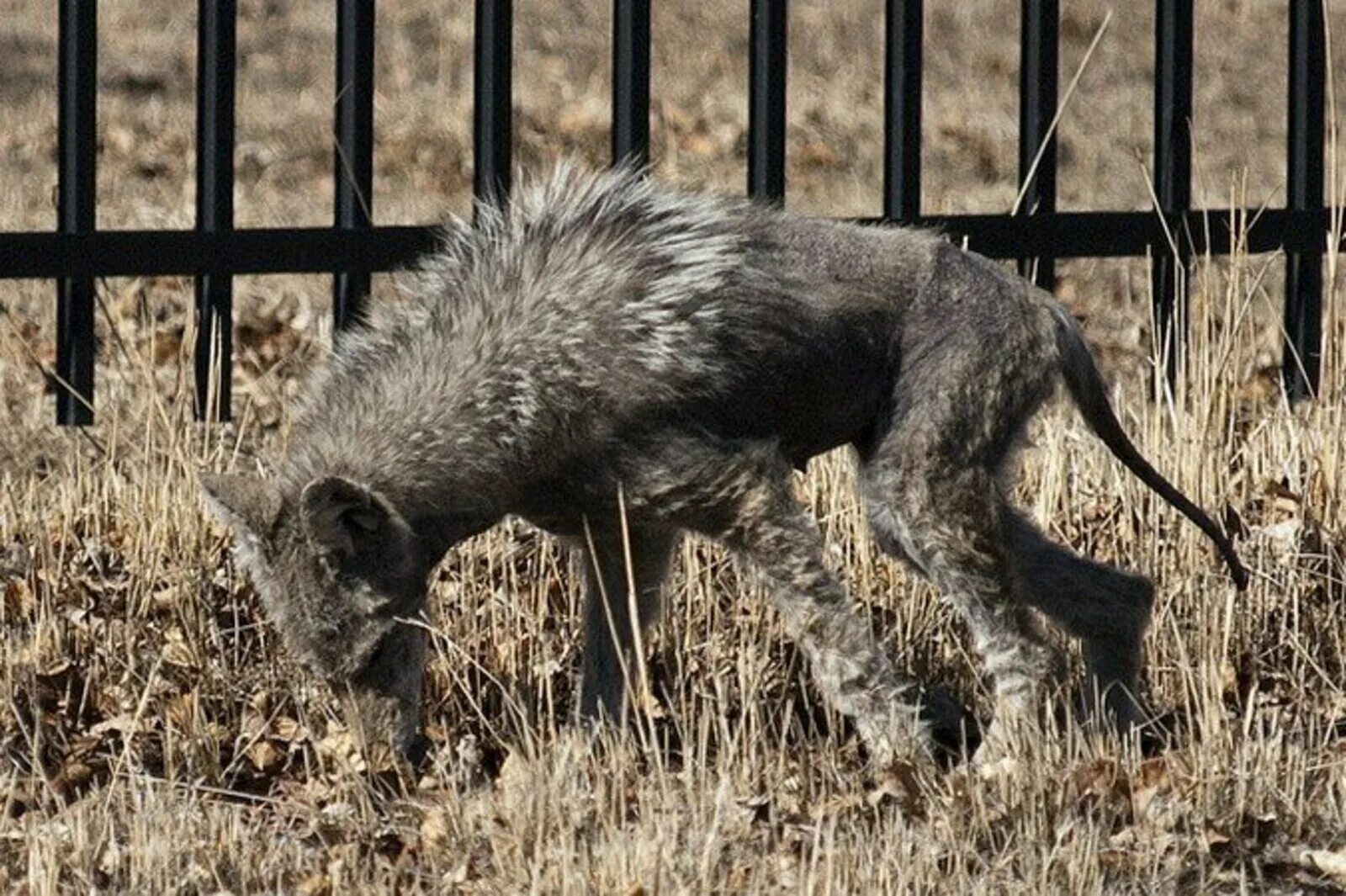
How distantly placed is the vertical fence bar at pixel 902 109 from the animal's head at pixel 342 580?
10.4 feet

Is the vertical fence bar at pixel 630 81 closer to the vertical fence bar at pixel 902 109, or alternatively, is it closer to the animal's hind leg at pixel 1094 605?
the vertical fence bar at pixel 902 109

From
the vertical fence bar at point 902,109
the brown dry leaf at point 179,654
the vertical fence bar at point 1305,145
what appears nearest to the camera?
the brown dry leaf at point 179,654

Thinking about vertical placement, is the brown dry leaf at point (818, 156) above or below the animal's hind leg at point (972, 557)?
above

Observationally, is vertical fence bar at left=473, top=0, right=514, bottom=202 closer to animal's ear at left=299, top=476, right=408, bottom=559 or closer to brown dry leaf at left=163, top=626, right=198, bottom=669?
brown dry leaf at left=163, top=626, right=198, bottom=669

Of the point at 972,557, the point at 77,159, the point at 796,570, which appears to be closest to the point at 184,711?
the point at 796,570

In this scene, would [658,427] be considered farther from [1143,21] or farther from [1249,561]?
[1143,21]

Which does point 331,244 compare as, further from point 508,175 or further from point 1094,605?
point 1094,605

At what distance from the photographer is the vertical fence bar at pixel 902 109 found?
8.95m

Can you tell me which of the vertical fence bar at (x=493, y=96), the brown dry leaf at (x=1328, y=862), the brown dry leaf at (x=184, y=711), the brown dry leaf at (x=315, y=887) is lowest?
the brown dry leaf at (x=315, y=887)

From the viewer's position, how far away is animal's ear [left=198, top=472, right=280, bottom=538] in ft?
20.4

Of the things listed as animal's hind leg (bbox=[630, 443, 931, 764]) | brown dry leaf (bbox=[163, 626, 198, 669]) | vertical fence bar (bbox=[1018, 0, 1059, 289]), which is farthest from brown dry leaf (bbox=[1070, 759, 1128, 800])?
vertical fence bar (bbox=[1018, 0, 1059, 289])

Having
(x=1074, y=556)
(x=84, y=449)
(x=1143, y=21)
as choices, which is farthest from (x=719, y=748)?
(x=1143, y=21)

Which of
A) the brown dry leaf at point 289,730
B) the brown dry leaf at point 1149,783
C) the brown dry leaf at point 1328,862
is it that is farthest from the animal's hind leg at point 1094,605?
the brown dry leaf at point 289,730

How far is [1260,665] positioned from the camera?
731cm
